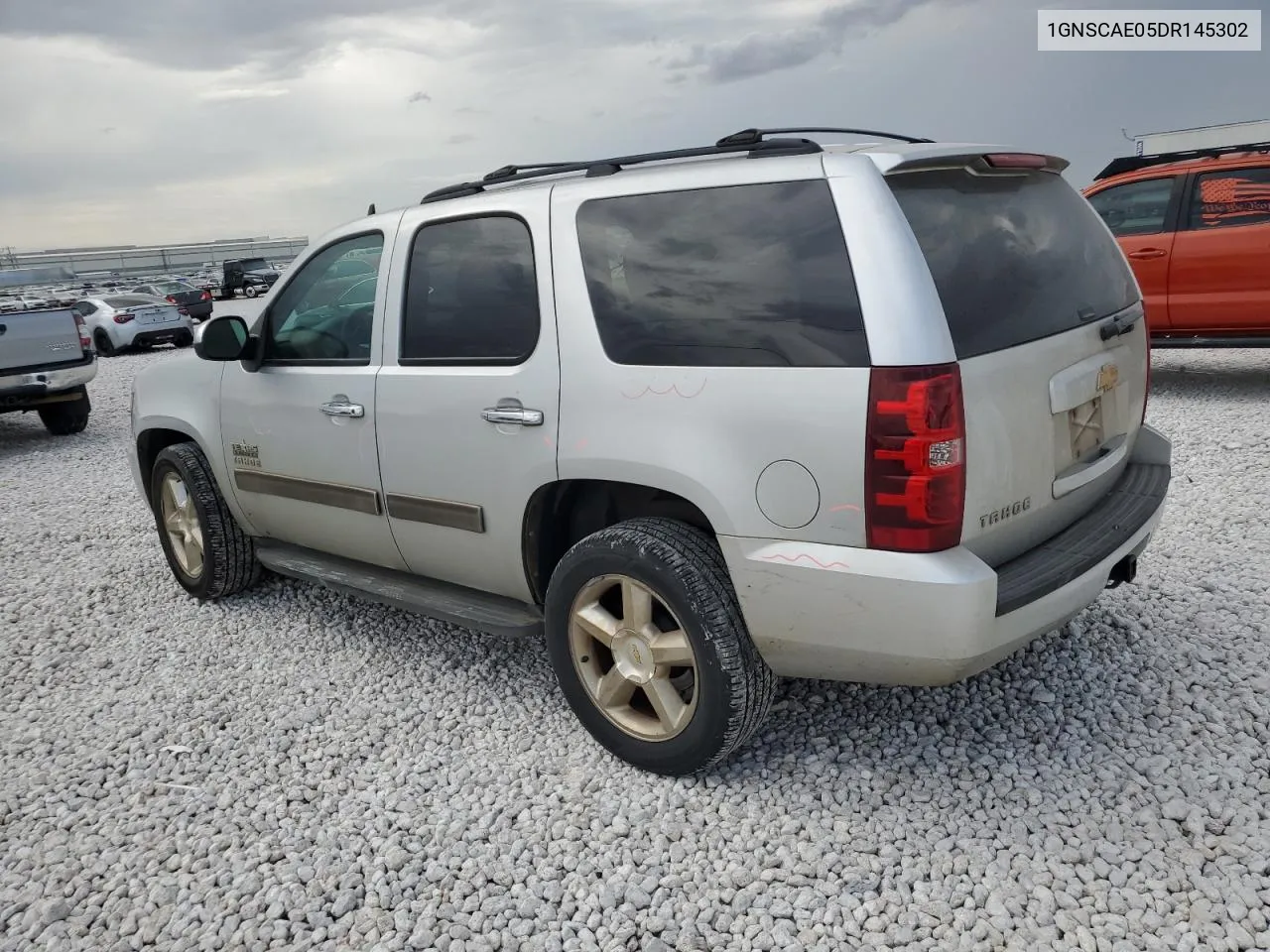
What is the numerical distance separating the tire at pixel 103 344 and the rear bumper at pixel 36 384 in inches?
433

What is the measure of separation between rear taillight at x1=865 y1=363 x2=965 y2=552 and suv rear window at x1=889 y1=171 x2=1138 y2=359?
0.53 ft

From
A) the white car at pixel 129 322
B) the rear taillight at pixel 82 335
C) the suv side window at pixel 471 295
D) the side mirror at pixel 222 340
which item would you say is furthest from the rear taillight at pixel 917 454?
the white car at pixel 129 322

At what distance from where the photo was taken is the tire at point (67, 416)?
33.5 feet

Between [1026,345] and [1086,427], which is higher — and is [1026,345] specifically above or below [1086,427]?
above

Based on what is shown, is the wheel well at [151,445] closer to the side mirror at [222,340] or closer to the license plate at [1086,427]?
the side mirror at [222,340]

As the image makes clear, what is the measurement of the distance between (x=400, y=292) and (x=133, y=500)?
4.78m

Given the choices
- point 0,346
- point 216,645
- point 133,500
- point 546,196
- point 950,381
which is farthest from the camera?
point 0,346

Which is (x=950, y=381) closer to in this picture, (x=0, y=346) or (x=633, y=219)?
(x=633, y=219)

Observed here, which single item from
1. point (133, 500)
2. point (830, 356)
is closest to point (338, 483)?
point (830, 356)

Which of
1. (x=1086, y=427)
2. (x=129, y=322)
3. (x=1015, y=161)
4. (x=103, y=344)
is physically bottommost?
(x=103, y=344)

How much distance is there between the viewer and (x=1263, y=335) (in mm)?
A: 7398

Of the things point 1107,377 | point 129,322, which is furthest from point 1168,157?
point 129,322

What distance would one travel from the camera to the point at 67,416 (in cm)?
1027

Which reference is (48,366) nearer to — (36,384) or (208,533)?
(36,384)
